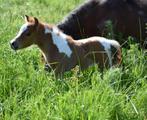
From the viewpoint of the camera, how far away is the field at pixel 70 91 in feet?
13.1

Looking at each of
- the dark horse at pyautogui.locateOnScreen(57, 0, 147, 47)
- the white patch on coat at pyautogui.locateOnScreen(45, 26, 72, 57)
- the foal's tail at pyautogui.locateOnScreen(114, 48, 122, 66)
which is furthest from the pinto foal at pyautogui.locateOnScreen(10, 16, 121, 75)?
the dark horse at pyautogui.locateOnScreen(57, 0, 147, 47)

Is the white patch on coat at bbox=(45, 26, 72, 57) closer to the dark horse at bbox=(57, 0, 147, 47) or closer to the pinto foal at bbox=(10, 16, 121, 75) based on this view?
the pinto foal at bbox=(10, 16, 121, 75)

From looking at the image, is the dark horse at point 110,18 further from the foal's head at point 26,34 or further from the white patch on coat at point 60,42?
the foal's head at point 26,34

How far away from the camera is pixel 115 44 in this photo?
5520mm

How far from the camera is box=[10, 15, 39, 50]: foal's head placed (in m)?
4.96

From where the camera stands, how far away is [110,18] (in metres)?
6.57

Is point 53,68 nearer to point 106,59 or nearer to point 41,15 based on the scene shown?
point 106,59

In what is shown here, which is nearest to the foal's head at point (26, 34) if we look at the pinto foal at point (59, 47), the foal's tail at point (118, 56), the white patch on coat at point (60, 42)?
the pinto foal at point (59, 47)

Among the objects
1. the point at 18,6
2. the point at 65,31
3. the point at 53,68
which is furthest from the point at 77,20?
the point at 18,6

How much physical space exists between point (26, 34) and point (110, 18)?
1827mm

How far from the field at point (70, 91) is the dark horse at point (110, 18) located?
2.76ft

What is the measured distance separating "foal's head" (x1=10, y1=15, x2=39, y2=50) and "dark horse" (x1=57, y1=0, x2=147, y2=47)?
4.01 feet

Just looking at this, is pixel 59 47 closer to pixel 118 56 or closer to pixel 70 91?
pixel 118 56

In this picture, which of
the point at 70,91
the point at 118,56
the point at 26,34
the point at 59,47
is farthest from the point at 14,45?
the point at 118,56
